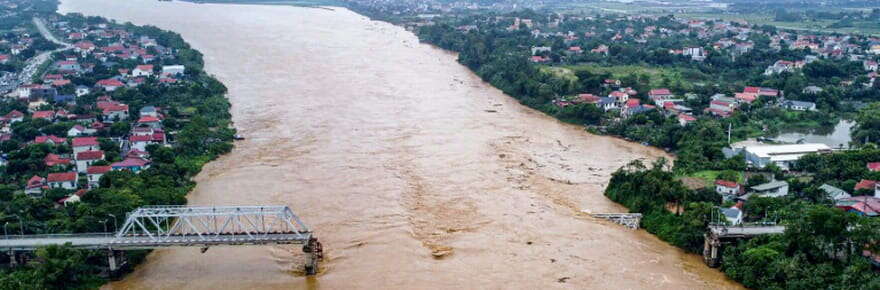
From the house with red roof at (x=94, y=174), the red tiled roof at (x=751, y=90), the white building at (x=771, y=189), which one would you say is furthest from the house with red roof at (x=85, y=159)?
the red tiled roof at (x=751, y=90)

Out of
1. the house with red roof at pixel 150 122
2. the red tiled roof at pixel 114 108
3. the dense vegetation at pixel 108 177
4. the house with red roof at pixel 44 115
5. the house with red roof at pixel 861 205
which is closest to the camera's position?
the dense vegetation at pixel 108 177

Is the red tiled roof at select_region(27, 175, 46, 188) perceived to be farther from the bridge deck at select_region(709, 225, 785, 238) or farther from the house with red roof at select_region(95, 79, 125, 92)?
the bridge deck at select_region(709, 225, 785, 238)

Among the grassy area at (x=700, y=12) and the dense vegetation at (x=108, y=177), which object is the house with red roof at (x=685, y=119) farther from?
the grassy area at (x=700, y=12)

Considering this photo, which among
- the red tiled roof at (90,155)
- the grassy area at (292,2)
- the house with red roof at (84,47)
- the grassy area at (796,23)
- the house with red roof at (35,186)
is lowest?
the house with red roof at (35,186)

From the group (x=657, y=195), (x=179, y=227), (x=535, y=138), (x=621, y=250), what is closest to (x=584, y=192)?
(x=657, y=195)

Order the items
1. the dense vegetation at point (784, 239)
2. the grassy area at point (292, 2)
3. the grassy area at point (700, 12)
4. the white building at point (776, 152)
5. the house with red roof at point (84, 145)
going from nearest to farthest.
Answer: the dense vegetation at point (784, 239)
the white building at point (776, 152)
the house with red roof at point (84, 145)
the grassy area at point (700, 12)
the grassy area at point (292, 2)

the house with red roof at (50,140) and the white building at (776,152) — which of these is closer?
the white building at (776,152)

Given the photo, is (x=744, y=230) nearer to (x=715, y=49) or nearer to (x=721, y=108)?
(x=721, y=108)
